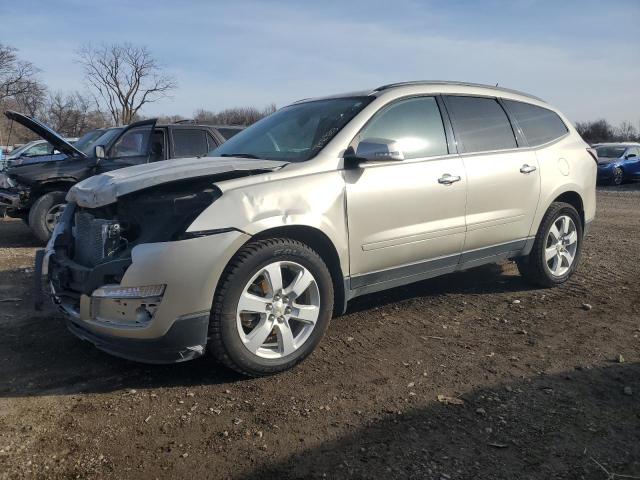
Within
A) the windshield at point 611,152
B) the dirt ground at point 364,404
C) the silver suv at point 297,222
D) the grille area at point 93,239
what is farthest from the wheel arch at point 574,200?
the windshield at point 611,152

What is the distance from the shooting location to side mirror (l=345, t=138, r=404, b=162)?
350 centimetres

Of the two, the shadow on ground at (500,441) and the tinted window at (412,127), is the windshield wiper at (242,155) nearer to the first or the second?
the tinted window at (412,127)

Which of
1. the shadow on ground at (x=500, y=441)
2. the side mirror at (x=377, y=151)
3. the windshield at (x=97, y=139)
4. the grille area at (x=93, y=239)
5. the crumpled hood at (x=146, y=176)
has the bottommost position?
the shadow on ground at (x=500, y=441)

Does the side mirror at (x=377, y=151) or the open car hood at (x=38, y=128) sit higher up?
the open car hood at (x=38, y=128)

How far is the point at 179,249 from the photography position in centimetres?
286

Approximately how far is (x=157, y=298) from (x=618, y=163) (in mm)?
20964

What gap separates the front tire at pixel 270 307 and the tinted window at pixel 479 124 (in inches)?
71.1

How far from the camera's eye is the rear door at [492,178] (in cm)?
431

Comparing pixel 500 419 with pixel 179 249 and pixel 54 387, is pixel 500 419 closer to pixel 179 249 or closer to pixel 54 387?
pixel 179 249

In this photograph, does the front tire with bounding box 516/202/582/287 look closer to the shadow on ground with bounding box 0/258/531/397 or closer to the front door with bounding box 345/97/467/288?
the front door with bounding box 345/97/467/288

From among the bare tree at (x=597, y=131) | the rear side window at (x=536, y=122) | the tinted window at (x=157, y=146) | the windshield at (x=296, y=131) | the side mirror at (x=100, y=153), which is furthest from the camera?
the bare tree at (x=597, y=131)

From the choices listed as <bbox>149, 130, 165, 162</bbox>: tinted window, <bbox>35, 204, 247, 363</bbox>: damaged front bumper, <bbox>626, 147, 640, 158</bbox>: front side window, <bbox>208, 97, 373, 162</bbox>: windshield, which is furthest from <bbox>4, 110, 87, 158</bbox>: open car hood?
<bbox>626, 147, 640, 158</bbox>: front side window

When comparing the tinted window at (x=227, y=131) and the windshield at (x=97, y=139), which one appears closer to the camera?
the windshield at (x=97, y=139)

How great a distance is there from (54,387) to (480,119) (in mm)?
3790
